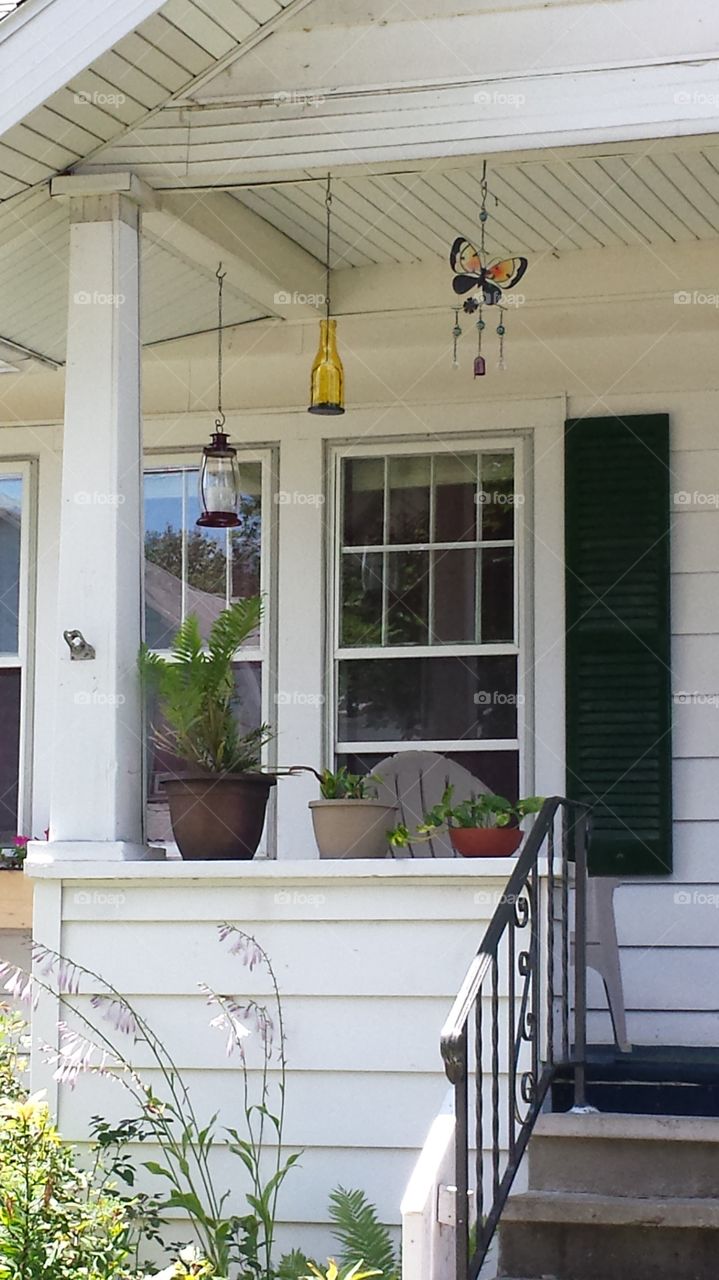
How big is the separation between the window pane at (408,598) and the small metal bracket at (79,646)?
6.42ft

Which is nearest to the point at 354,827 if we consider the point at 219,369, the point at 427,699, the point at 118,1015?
the point at 118,1015

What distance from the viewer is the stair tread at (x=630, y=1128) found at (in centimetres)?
462

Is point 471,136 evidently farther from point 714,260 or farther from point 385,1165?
point 385,1165

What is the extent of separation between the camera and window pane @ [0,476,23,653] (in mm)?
7695

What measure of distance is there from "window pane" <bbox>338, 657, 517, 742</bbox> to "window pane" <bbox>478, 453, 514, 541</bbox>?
21.5 inches

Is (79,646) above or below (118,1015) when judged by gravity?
above

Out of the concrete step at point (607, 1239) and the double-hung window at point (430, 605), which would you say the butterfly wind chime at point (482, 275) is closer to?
the double-hung window at point (430, 605)

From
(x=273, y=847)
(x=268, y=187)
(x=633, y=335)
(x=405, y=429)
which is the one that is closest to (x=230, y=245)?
(x=268, y=187)

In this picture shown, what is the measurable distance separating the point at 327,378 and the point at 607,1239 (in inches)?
121

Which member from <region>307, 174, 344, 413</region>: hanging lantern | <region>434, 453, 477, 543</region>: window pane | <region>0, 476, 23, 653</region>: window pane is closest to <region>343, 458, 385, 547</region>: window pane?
<region>434, 453, 477, 543</region>: window pane

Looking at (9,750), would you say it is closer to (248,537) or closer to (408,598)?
(248,537)

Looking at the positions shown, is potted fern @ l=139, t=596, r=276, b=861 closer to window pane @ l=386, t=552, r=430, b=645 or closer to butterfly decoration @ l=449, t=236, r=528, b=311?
butterfly decoration @ l=449, t=236, r=528, b=311

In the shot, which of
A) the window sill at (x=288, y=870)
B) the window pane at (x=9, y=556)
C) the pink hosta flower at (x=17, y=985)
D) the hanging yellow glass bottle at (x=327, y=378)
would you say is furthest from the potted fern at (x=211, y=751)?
the window pane at (x=9, y=556)

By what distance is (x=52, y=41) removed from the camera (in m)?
4.93
